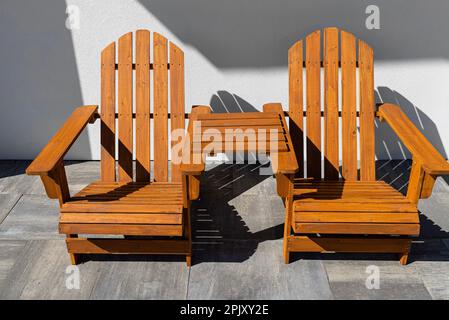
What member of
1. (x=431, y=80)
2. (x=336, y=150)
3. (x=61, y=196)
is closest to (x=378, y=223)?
(x=336, y=150)

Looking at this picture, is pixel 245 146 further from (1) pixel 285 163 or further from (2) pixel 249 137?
(1) pixel 285 163

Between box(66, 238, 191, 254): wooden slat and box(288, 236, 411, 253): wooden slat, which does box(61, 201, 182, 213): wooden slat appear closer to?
box(66, 238, 191, 254): wooden slat

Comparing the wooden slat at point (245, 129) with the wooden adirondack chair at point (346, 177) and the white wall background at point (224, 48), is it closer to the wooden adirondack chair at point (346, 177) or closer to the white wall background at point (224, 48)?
the wooden adirondack chair at point (346, 177)

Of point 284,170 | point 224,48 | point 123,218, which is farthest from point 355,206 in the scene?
point 224,48

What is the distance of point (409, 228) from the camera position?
2.78m

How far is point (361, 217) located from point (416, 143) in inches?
20.7

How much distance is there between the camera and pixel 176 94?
11.5 ft

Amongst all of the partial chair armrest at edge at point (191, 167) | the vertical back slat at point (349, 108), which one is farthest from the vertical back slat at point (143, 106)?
the vertical back slat at point (349, 108)

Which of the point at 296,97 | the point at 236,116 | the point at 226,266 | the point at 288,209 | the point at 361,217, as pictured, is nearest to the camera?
the point at 361,217

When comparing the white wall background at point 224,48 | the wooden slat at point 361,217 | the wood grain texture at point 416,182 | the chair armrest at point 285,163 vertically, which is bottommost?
the wooden slat at point 361,217

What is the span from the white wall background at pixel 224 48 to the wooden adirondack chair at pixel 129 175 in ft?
2.47

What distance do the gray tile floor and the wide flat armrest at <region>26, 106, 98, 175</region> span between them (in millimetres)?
616

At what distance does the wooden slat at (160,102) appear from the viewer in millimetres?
3496
